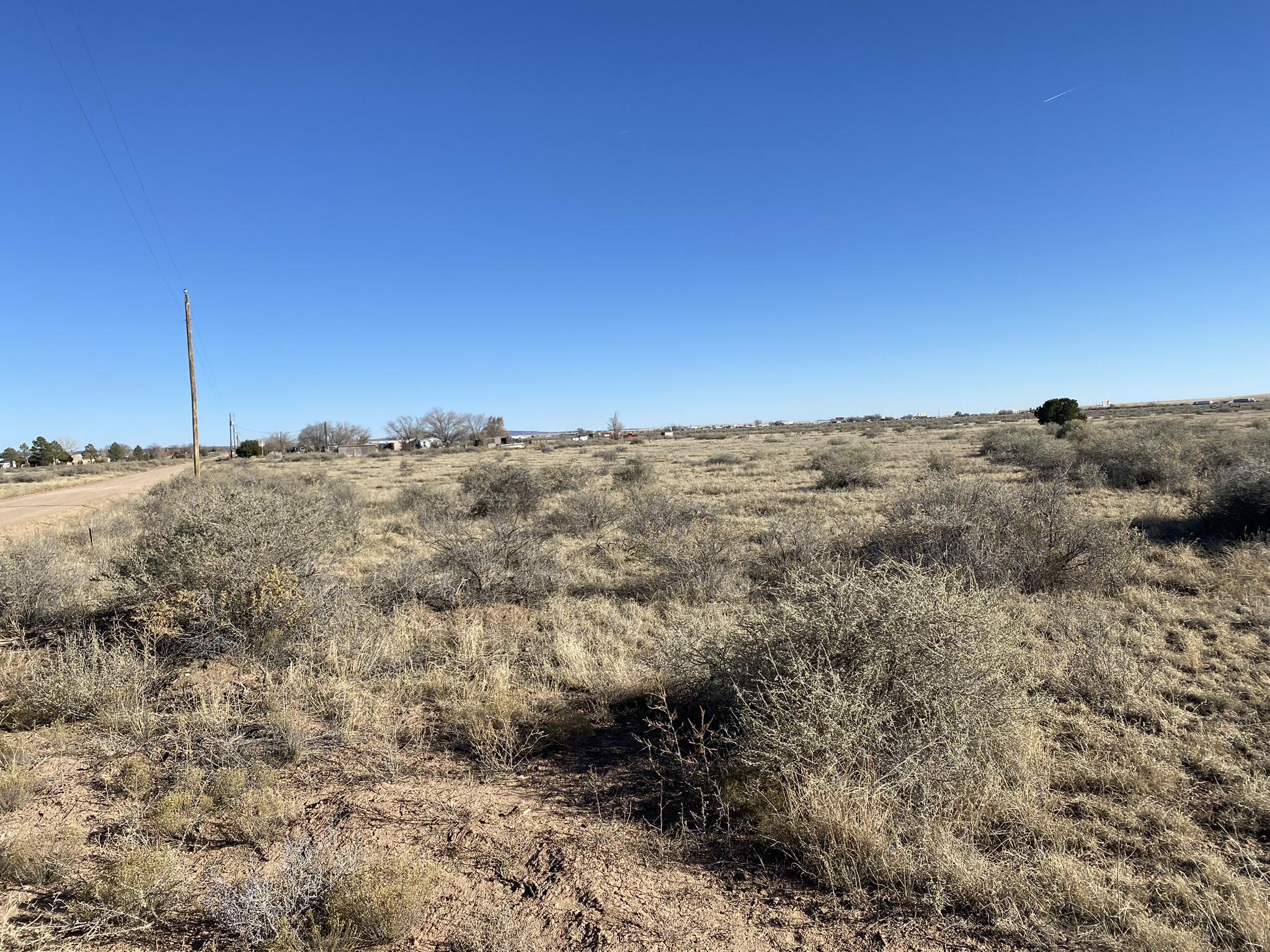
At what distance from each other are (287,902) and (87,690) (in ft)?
10.5

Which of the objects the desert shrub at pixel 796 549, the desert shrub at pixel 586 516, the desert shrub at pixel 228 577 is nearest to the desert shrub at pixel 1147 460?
the desert shrub at pixel 796 549

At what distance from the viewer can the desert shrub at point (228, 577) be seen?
17.2 feet

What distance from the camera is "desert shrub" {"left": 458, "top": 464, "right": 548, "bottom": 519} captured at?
1416 centimetres

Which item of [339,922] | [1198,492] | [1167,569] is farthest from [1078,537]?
[339,922]

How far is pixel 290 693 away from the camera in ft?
15.1

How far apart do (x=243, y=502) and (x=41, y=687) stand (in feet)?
7.26

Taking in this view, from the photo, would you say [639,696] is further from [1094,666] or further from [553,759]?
[1094,666]

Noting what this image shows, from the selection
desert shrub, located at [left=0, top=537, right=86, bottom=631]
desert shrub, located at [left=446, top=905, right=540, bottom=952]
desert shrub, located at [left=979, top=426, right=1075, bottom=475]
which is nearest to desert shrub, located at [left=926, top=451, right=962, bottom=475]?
desert shrub, located at [left=979, top=426, right=1075, bottom=475]

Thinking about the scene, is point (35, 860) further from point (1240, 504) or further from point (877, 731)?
point (1240, 504)

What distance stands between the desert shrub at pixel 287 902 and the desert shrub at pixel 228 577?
3032 millimetres

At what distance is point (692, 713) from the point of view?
441 cm

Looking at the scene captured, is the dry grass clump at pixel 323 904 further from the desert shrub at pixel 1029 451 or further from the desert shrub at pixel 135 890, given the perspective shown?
the desert shrub at pixel 1029 451

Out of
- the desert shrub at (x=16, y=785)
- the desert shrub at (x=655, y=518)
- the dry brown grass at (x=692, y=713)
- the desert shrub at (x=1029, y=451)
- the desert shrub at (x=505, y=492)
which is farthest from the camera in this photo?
the desert shrub at (x=1029, y=451)

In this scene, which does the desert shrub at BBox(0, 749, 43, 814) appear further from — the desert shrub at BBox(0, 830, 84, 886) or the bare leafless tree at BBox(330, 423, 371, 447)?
the bare leafless tree at BBox(330, 423, 371, 447)
